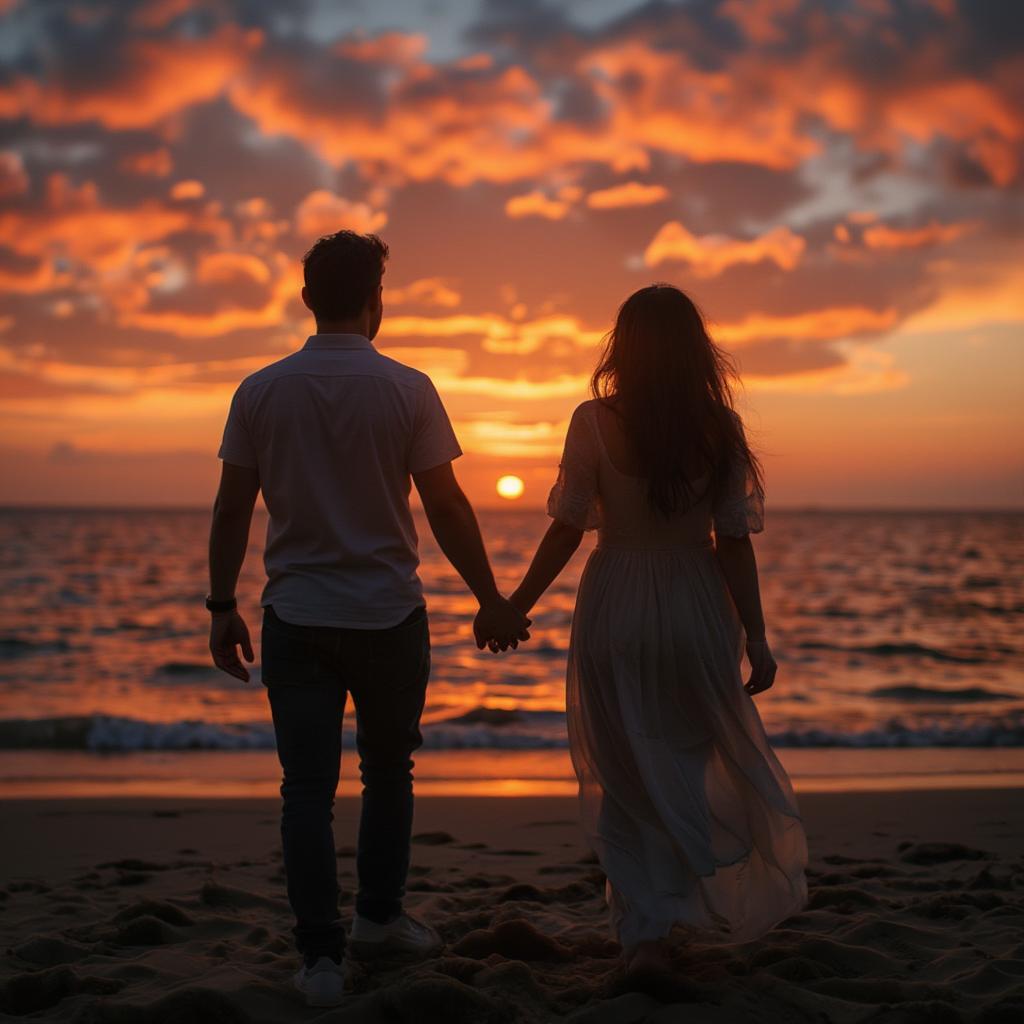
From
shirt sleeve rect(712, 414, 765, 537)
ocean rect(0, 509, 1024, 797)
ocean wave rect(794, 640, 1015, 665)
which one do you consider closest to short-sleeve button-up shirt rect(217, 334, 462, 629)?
shirt sleeve rect(712, 414, 765, 537)

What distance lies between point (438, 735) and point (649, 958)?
20.4 feet

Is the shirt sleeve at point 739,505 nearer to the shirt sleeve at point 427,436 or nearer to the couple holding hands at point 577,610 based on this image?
the couple holding hands at point 577,610

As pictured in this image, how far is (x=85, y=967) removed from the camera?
3.21 m

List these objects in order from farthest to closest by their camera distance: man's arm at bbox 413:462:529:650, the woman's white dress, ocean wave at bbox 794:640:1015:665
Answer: ocean wave at bbox 794:640:1015:665 < the woman's white dress < man's arm at bbox 413:462:529:650

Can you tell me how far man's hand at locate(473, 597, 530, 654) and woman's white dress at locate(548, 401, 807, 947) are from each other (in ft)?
0.64

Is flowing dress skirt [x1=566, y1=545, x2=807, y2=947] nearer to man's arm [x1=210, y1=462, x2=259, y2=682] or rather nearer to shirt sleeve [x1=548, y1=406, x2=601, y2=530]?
shirt sleeve [x1=548, y1=406, x2=601, y2=530]

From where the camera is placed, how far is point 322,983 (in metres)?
2.88

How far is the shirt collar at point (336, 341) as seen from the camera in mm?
3045

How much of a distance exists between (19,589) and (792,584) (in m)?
18.6

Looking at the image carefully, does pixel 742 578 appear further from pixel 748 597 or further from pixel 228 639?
pixel 228 639

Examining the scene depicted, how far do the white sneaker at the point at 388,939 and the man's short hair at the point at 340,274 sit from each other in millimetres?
1873

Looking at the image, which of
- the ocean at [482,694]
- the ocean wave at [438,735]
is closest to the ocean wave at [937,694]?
the ocean at [482,694]

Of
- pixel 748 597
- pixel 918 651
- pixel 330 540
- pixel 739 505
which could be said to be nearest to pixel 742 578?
pixel 748 597

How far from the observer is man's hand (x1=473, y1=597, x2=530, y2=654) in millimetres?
3311
